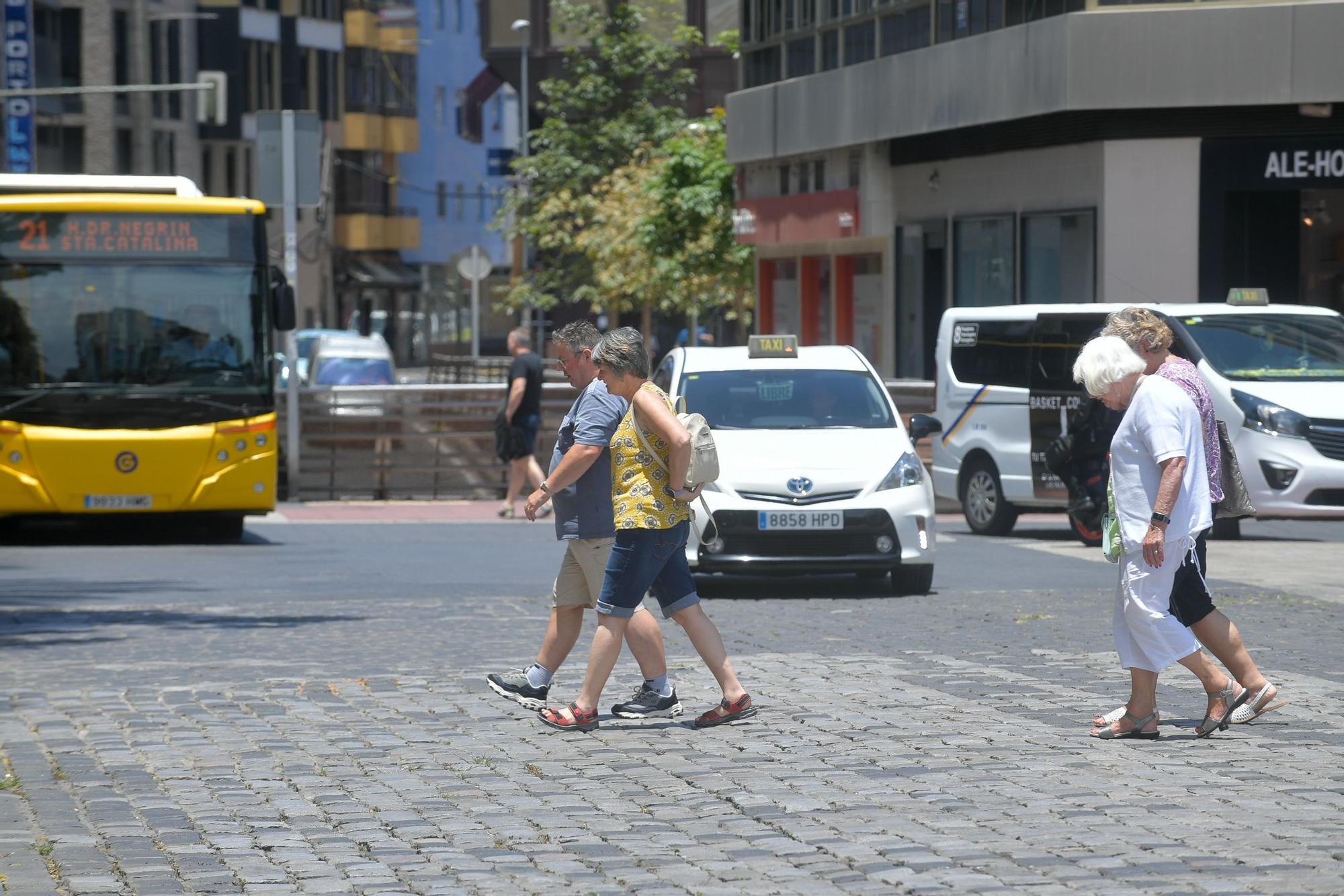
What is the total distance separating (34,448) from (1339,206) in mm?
16071

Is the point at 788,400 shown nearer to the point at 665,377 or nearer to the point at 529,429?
the point at 665,377

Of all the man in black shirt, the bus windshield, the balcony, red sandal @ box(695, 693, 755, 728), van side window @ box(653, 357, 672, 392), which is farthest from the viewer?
the balcony

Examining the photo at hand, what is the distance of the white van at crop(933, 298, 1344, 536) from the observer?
63.8 feet

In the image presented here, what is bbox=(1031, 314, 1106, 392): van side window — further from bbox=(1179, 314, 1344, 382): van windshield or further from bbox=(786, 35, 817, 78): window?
bbox=(786, 35, 817, 78): window

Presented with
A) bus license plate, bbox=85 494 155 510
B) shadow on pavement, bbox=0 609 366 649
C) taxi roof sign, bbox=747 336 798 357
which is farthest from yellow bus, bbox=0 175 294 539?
shadow on pavement, bbox=0 609 366 649

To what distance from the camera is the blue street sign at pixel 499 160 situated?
8831 centimetres

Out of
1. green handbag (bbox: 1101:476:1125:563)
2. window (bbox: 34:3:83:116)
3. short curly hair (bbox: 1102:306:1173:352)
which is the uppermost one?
window (bbox: 34:3:83:116)

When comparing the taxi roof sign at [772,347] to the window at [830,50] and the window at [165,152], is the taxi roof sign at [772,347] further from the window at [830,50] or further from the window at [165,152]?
the window at [165,152]

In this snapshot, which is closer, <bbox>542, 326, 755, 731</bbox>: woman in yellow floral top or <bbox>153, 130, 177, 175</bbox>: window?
<bbox>542, 326, 755, 731</bbox>: woman in yellow floral top

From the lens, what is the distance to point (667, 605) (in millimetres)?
9719

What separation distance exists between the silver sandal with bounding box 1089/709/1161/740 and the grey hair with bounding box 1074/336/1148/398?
1.20 m

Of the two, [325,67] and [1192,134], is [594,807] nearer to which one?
[1192,134]

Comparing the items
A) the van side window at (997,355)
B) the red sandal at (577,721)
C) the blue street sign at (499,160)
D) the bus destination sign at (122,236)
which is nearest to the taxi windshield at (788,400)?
the van side window at (997,355)

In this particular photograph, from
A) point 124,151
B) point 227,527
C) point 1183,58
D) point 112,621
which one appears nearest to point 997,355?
point 227,527
